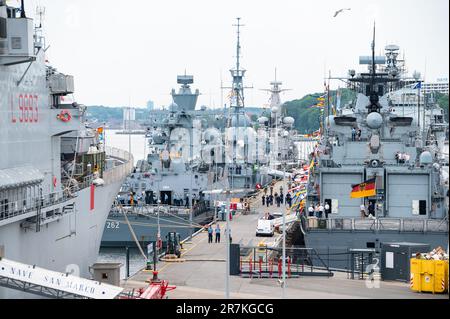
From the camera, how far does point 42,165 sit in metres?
25.9

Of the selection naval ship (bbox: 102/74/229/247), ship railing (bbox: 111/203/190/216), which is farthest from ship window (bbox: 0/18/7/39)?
ship railing (bbox: 111/203/190/216)

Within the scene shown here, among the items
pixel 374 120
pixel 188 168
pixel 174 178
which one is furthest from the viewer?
pixel 188 168

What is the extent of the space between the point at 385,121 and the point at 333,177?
4492mm

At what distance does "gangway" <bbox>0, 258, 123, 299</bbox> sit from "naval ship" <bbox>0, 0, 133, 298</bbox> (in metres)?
1.89

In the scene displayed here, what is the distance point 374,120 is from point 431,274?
1406 centimetres

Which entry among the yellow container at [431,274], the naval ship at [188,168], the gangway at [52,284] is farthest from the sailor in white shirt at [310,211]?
the naval ship at [188,168]

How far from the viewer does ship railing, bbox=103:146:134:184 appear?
32938mm

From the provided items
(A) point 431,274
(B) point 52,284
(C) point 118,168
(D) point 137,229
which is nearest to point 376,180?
(C) point 118,168

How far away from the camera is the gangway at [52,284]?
19.2m

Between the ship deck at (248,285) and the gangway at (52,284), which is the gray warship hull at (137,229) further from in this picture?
the gangway at (52,284)

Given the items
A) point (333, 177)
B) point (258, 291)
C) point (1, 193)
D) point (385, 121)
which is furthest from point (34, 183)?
point (385, 121)

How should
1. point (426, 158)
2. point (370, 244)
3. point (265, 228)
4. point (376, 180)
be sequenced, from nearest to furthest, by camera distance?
1. point (370, 244)
2. point (426, 158)
3. point (376, 180)
4. point (265, 228)

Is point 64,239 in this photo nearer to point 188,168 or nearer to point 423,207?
point 423,207
